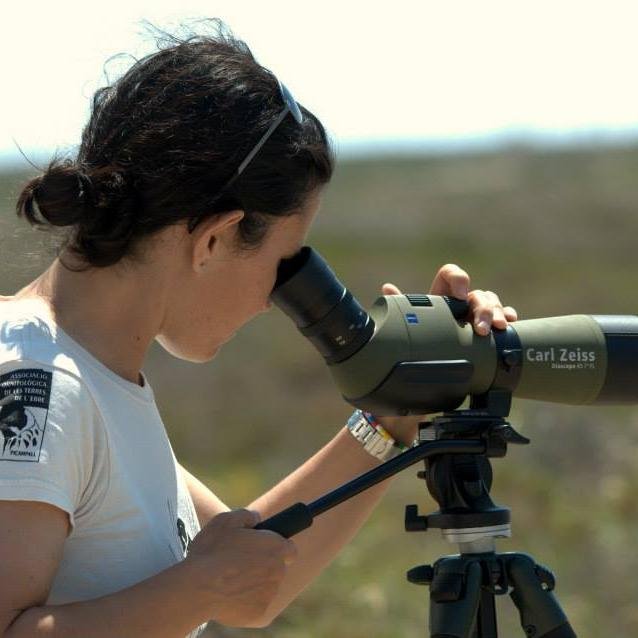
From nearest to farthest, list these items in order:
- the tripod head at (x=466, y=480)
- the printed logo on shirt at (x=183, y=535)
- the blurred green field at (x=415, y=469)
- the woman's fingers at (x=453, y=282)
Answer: the printed logo on shirt at (x=183, y=535)
the tripod head at (x=466, y=480)
the woman's fingers at (x=453, y=282)
the blurred green field at (x=415, y=469)

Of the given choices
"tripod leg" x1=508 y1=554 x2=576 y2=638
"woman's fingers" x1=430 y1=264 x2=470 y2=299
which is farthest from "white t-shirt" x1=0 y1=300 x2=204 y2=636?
"woman's fingers" x1=430 y1=264 x2=470 y2=299

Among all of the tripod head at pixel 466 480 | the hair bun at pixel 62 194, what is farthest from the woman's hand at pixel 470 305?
the hair bun at pixel 62 194

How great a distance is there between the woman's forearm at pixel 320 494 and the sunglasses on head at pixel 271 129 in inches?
28.5

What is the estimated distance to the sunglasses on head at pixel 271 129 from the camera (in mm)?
2035

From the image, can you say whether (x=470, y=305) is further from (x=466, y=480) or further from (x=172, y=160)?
(x=172, y=160)

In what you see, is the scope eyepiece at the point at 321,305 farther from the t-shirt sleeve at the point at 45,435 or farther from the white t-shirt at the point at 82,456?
the t-shirt sleeve at the point at 45,435

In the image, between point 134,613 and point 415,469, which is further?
point 415,469

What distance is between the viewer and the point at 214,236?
80.7 inches

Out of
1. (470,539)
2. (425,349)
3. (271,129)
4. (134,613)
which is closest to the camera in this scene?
(134,613)

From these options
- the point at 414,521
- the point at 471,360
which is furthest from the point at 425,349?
the point at 414,521

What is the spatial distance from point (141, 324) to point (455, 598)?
67cm

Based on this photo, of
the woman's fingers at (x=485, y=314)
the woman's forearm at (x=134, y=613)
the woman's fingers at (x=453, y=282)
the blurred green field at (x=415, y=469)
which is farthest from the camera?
the blurred green field at (x=415, y=469)

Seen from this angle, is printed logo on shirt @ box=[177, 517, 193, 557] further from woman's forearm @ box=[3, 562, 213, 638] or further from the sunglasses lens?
the sunglasses lens

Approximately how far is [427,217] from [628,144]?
Result: 10635 millimetres
